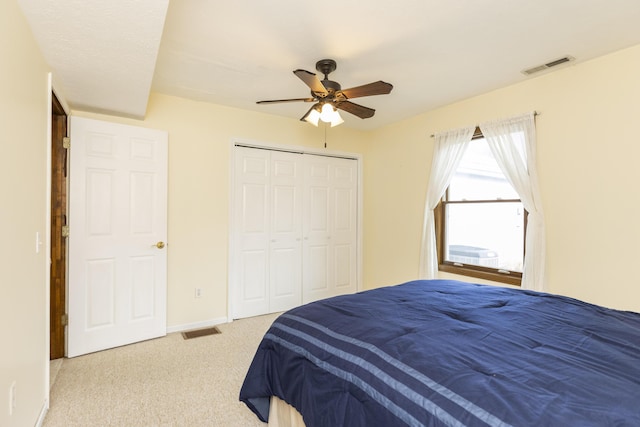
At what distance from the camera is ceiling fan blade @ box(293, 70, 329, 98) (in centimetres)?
221

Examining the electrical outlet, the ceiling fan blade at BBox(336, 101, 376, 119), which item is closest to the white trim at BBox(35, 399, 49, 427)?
the electrical outlet

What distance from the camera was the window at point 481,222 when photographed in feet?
10.5

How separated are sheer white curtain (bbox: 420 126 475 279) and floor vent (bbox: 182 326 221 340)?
245cm

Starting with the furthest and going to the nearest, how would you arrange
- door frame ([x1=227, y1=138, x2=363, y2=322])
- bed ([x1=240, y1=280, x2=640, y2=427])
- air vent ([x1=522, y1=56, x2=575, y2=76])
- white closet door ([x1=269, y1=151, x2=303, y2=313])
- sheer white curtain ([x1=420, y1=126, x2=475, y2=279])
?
1. white closet door ([x1=269, y1=151, x2=303, y2=313])
2. door frame ([x1=227, y1=138, x2=363, y2=322])
3. sheer white curtain ([x1=420, y1=126, x2=475, y2=279])
4. air vent ([x1=522, y1=56, x2=575, y2=76])
5. bed ([x1=240, y1=280, x2=640, y2=427])

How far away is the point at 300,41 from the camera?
7.75 feet

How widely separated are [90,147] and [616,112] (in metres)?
4.44

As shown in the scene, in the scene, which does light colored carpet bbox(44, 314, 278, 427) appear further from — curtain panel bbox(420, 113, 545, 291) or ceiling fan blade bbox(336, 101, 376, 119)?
curtain panel bbox(420, 113, 545, 291)

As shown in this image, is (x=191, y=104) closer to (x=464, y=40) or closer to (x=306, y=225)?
(x=306, y=225)

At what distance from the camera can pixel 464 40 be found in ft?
7.77

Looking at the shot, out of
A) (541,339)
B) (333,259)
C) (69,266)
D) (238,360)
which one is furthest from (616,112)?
Answer: (69,266)

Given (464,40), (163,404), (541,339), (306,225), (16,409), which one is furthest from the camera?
(306,225)

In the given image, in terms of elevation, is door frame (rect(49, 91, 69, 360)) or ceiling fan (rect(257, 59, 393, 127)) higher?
ceiling fan (rect(257, 59, 393, 127))

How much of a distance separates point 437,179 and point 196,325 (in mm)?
3200

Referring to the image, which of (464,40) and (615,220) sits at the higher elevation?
(464,40)
